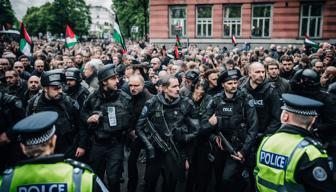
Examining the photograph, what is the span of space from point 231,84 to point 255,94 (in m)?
0.55

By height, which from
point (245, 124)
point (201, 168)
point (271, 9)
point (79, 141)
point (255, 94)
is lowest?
point (201, 168)

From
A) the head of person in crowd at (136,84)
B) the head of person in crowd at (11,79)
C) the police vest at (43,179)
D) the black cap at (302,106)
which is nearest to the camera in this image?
the police vest at (43,179)

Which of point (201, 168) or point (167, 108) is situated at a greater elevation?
point (167, 108)

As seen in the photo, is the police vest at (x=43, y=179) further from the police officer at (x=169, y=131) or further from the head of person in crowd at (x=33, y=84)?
the head of person in crowd at (x=33, y=84)

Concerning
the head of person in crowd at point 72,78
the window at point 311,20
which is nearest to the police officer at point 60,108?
the head of person in crowd at point 72,78

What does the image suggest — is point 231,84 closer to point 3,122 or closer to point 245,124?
point 245,124

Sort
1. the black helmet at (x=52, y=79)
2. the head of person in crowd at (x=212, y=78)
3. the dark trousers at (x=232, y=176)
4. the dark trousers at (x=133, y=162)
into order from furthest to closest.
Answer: the head of person in crowd at (x=212, y=78), the dark trousers at (x=133, y=162), the dark trousers at (x=232, y=176), the black helmet at (x=52, y=79)

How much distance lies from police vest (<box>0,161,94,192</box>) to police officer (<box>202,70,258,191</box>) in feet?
9.14

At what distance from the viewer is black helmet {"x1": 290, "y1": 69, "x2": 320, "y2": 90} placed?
466cm

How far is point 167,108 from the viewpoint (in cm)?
461

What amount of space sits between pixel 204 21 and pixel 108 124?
22270mm

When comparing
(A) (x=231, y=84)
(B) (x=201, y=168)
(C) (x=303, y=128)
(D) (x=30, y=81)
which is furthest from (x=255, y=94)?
(D) (x=30, y=81)

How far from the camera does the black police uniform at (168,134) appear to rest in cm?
452

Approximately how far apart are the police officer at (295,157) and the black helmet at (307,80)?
220 cm
